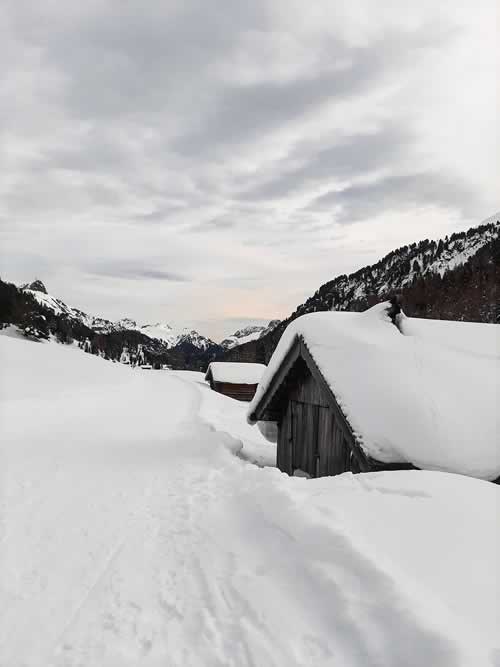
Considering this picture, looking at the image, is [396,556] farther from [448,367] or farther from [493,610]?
[448,367]

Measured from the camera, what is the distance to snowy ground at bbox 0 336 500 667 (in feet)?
8.19

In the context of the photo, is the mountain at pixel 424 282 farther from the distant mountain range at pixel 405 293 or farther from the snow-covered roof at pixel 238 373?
the snow-covered roof at pixel 238 373

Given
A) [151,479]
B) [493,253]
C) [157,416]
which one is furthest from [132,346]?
[151,479]

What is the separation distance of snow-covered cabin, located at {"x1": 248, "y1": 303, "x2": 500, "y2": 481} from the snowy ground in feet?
1.93

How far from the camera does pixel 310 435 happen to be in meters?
7.64

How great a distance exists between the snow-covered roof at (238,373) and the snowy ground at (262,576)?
40334 millimetres

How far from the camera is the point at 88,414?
19000mm

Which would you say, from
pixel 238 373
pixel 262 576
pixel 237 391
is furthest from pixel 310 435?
pixel 238 373

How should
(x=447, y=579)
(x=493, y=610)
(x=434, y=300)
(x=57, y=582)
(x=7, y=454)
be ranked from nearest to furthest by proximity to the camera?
(x=493, y=610) → (x=447, y=579) → (x=57, y=582) → (x=7, y=454) → (x=434, y=300)

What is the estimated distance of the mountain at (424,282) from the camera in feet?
160

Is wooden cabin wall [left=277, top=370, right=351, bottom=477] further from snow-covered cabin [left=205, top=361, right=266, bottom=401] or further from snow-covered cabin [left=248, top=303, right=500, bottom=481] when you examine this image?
snow-covered cabin [left=205, top=361, right=266, bottom=401]

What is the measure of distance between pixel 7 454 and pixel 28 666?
8460 millimetres

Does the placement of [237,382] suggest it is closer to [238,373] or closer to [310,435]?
[238,373]

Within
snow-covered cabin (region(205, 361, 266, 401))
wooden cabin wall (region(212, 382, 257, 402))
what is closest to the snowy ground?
snow-covered cabin (region(205, 361, 266, 401))
